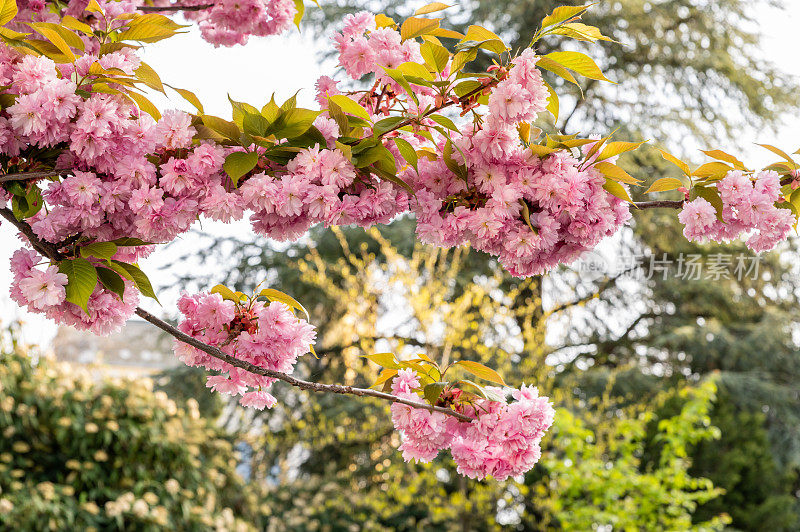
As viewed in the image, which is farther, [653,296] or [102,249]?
[653,296]

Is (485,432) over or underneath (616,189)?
underneath

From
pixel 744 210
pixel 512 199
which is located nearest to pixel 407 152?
pixel 512 199

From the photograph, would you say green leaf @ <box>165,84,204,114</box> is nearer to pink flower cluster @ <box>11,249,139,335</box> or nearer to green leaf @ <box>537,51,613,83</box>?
pink flower cluster @ <box>11,249,139,335</box>

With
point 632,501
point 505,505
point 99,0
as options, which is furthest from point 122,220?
point 505,505

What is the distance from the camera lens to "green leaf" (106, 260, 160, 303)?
948 millimetres

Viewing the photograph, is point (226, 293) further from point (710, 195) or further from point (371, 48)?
point (710, 195)

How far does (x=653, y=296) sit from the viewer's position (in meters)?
6.01

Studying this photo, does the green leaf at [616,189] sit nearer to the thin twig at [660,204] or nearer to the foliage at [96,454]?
the thin twig at [660,204]

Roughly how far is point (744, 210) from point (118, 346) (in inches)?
303

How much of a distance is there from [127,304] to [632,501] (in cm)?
331

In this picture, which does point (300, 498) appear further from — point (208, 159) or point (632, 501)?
point (208, 159)

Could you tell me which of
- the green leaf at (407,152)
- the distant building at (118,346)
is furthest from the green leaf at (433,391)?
the distant building at (118,346)

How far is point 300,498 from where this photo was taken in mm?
4469

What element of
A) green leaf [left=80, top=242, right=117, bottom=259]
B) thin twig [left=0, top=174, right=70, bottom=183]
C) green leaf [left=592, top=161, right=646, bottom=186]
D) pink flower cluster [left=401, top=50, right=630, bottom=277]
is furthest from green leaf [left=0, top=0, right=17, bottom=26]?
green leaf [left=592, top=161, right=646, bottom=186]
